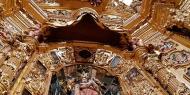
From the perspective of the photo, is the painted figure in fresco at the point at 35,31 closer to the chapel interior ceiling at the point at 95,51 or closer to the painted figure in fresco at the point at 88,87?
the chapel interior ceiling at the point at 95,51

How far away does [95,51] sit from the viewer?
31.1 feet

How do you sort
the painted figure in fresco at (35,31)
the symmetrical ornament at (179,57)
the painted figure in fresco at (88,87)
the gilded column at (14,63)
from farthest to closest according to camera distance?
1. the painted figure in fresco at (35,31)
2. the symmetrical ornament at (179,57)
3. the painted figure in fresco at (88,87)
4. the gilded column at (14,63)

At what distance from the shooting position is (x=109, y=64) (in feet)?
30.1

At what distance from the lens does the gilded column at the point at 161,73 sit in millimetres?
7406

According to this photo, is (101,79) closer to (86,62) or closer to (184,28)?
(86,62)

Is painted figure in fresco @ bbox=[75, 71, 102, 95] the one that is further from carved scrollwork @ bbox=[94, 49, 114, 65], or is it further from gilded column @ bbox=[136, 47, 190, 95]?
gilded column @ bbox=[136, 47, 190, 95]

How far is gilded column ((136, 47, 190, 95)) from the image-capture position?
7.41 meters

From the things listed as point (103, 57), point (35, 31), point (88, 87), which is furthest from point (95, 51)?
point (88, 87)

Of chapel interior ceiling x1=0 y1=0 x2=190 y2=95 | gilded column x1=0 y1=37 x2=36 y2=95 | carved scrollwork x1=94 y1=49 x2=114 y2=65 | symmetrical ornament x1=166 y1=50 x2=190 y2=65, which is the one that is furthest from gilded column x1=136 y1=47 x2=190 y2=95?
gilded column x1=0 y1=37 x2=36 y2=95

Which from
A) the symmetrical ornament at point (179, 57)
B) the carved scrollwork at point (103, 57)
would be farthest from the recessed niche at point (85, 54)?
the symmetrical ornament at point (179, 57)

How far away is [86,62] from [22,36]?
1471 mm

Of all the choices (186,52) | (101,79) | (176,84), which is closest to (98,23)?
(101,79)

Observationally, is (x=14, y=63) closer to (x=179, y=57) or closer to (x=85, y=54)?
(x=85, y=54)

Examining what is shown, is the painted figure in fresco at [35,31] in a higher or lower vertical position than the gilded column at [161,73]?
higher
